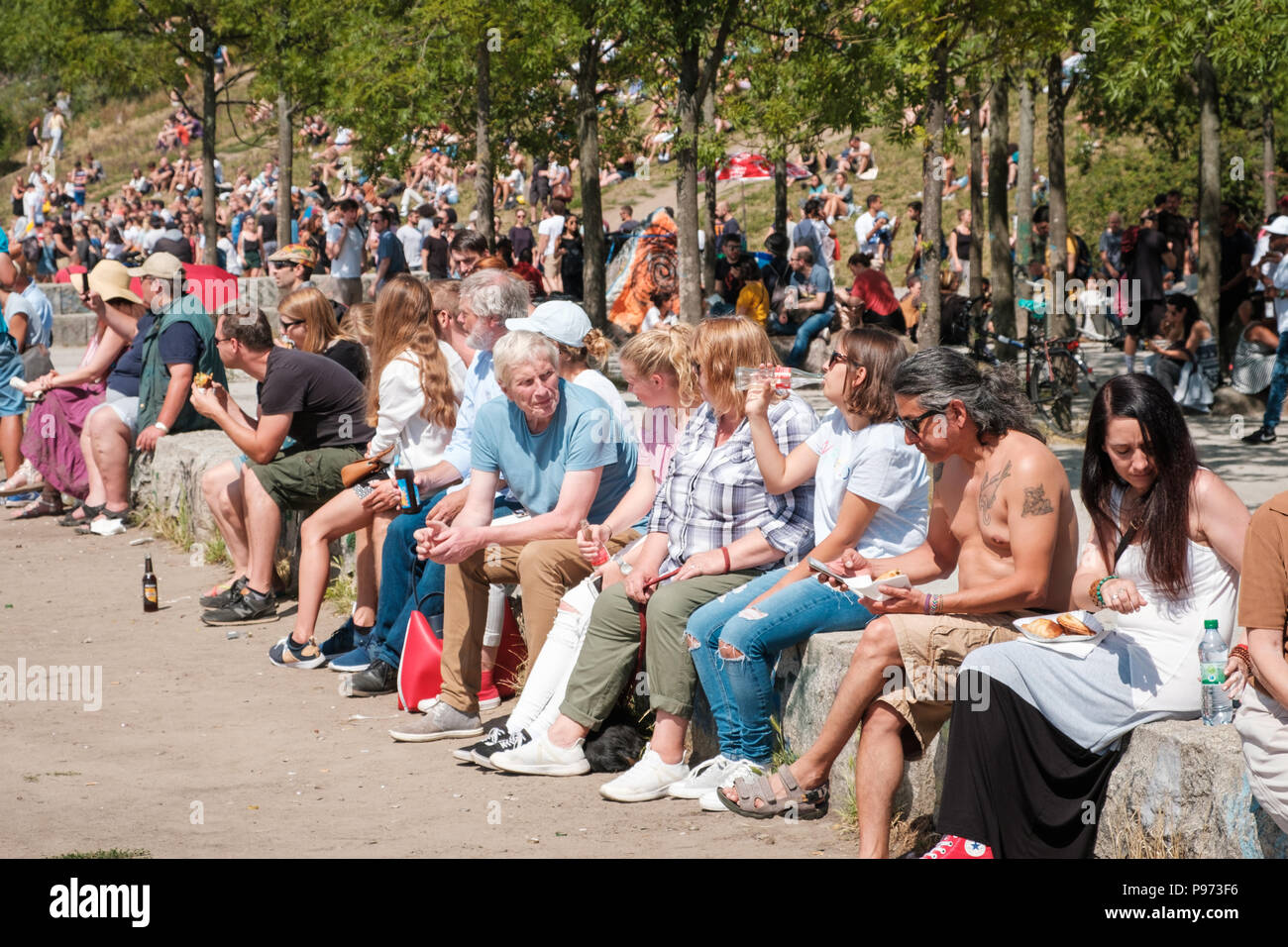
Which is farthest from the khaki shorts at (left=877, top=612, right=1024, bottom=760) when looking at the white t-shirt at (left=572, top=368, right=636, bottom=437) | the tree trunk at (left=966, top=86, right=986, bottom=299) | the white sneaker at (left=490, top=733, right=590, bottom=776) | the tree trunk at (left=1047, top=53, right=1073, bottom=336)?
the tree trunk at (left=966, top=86, right=986, bottom=299)

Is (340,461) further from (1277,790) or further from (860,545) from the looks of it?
(1277,790)

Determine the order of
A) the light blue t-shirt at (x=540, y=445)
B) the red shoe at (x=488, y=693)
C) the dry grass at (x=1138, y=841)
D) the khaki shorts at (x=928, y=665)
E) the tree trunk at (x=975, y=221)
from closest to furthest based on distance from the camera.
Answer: the dry grass at (x=1138, y=841), the khaki shorts at (x=928, y=665), the light blue t-shirt at (x=540, y=445), the red shoe at (x=488, y=693), the tree trunk at (x=975, y=221)

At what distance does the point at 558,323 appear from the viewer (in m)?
6.16

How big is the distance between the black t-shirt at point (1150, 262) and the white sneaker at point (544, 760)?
11.4 m

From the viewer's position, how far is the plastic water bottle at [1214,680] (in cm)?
377

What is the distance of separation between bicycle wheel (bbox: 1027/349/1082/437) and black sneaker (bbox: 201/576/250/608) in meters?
7.09

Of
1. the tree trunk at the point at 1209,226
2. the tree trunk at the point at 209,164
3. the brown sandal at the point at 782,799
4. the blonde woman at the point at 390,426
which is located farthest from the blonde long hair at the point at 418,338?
the tree trunk at the point at 209,164

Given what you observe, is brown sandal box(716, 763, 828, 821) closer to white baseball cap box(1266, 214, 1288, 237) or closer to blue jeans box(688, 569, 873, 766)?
blue jeans box(688, 569, 873, 766)

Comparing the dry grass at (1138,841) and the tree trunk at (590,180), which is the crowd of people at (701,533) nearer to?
the dry grass at (1138,841)

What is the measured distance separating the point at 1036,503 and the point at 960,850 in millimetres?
997

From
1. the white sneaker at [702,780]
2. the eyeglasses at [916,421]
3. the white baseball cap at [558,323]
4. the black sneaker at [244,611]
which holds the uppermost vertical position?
the white baseball cap at [558,323]

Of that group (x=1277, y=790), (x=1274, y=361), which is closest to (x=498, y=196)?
(x=1274, y=361)

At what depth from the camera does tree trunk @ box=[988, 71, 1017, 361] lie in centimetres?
1468

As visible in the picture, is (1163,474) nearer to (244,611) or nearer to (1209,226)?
(244,611)
